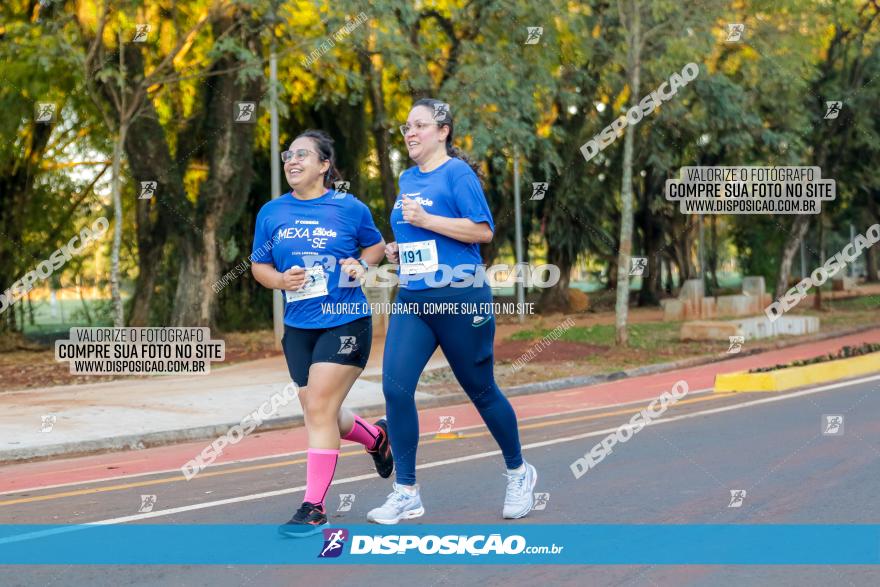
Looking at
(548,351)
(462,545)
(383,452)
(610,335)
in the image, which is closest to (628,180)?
(548,351)

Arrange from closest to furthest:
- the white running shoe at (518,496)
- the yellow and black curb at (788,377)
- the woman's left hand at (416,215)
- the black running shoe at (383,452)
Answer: the woman's left hand at (416,215) → the white running shoe at (518,496) → the black running shoe at (383,452) → the yellow and black curb at (788,377)

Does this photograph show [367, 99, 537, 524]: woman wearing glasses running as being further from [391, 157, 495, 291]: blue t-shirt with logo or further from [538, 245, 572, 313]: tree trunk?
[538, 245, 572, 313]: tree trunk

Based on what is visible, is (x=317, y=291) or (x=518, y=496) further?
(x=518, y=496)

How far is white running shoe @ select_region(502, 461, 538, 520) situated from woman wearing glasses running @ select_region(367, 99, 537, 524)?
1.03ft

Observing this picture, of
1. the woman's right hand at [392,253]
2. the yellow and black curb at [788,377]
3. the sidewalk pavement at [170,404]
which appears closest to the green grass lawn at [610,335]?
the sidewalk pavement at [170,404]

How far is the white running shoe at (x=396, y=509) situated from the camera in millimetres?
6223

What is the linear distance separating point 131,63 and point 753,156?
1748 centimetres

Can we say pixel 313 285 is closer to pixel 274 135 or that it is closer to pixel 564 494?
pixel 564 494

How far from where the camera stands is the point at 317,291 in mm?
6078

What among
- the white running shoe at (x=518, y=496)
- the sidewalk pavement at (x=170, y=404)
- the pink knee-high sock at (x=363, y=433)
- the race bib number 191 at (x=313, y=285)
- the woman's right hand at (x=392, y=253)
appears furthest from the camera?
the sidewalk pavement at (x=170, y=404)

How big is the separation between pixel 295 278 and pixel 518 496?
172 centimetres

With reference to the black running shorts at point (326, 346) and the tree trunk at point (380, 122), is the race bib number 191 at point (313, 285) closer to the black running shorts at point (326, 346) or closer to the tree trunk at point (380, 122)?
the black running shorts at point (326, 346)

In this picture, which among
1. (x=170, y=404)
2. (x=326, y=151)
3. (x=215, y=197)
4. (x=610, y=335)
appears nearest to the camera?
(x=326, y=151)

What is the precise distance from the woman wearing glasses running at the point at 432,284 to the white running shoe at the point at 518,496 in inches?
12.4
